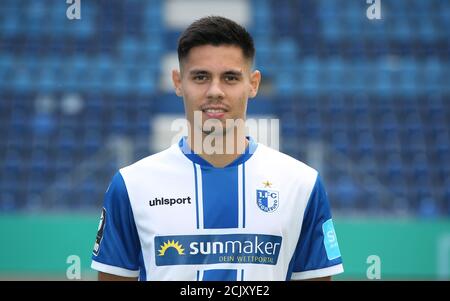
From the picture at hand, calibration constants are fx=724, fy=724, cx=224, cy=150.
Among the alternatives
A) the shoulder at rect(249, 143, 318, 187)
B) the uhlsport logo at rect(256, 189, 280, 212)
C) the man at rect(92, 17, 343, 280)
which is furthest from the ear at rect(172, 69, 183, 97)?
the uhlsport logo at rect(256, 189, 280, 212)

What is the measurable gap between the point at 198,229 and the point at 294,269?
40cm

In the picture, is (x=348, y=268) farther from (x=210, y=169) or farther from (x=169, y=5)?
(x=210, y=169)

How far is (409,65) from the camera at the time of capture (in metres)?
12.6

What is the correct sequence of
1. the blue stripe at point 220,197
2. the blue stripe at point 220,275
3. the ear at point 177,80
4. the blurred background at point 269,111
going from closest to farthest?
the blue stripe at point 220,275 → the blue stripe at point 220,197 → the ear at point 177,80 → the blurred background at point 269,111

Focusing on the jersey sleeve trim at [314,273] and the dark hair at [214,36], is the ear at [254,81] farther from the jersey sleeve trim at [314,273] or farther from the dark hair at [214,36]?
the jersey sleeve trim at [314,273]

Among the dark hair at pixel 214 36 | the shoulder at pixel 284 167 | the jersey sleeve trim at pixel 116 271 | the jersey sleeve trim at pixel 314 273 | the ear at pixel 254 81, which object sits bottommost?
the jersey sleeve trim at pixel 314 273

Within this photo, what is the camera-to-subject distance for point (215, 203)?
2688mm

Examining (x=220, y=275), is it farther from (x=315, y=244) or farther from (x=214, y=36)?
(x=214, y=36)

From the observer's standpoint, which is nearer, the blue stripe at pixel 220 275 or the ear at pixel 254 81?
the blue stripe at pixel 220 275

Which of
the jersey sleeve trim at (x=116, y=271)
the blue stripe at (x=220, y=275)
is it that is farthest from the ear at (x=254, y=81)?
the jersey sleeve trim at (x=116, y=271)

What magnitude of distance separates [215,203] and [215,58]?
0.54m

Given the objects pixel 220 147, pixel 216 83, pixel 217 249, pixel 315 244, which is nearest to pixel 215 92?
pixel 216 83

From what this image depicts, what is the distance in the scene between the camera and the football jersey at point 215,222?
8.55 ft

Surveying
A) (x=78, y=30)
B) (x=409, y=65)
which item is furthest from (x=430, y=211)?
(x=78, y=30)
